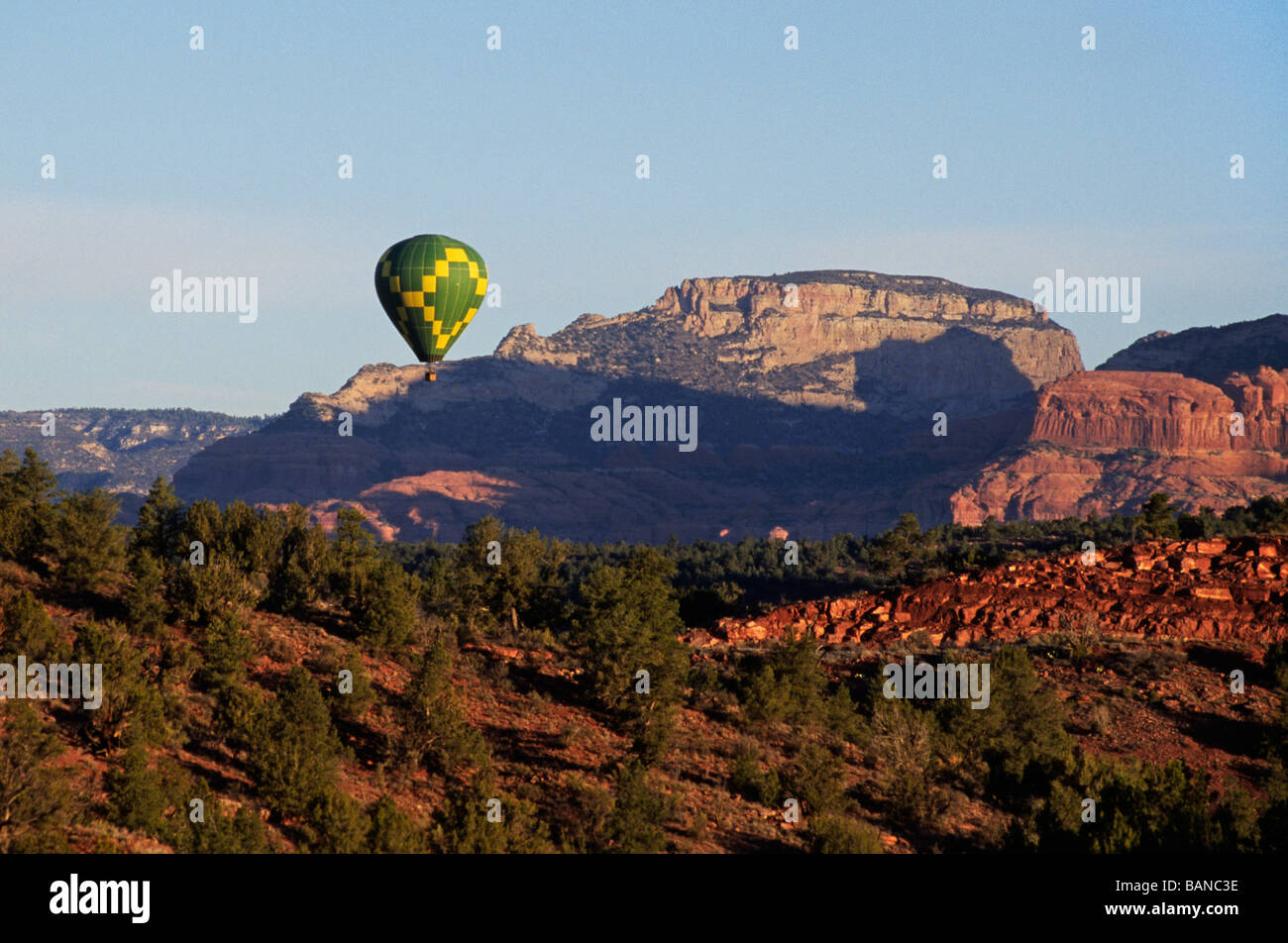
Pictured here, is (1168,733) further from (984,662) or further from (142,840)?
(142,840)

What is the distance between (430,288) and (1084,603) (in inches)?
1015

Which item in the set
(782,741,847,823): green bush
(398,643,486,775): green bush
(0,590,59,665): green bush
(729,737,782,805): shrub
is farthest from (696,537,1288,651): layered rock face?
(0,590,59,665): green bush

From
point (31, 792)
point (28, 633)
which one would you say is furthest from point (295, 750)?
point (28, 633)

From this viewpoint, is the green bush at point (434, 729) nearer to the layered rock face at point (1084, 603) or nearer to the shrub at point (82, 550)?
the shrub at point (82, 550)

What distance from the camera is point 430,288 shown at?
51781mm

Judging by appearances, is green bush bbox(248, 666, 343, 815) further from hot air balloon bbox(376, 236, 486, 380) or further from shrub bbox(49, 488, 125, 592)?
hot air balloon bbox(376, 236, 486, 380)

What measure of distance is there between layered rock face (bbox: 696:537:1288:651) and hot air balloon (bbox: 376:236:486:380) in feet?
49.8

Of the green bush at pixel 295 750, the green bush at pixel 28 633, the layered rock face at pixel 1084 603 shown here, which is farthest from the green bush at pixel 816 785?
the green bush at pixel 28 633

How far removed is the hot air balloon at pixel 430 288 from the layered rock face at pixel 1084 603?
15.2m

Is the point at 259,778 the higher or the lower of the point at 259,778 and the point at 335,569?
the lower

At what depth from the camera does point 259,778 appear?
90.5 feet
